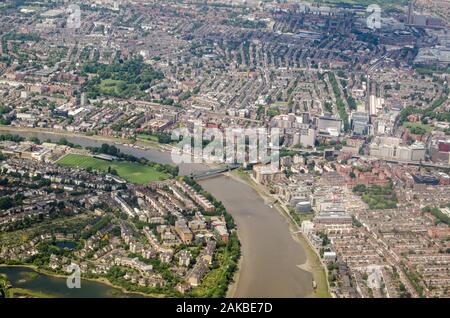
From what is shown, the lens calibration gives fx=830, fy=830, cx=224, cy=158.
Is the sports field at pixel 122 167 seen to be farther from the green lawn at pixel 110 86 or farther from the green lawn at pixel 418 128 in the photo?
the green lawn at pixel 418 128

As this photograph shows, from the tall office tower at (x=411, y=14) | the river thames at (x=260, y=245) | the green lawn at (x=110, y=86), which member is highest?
the tall office tower at (x=411, y=14)

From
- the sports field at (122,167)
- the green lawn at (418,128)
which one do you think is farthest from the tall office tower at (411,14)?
the sports field at (122,167)

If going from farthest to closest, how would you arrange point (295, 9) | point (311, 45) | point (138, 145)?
point (295, 9)
point (311, 45)
point (138, 145)

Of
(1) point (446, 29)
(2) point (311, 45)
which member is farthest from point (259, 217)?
(1) point (446, 29)

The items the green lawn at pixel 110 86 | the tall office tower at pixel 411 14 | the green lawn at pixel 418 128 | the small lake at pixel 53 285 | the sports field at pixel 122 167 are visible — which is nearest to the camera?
the small lake at pixel 53 285

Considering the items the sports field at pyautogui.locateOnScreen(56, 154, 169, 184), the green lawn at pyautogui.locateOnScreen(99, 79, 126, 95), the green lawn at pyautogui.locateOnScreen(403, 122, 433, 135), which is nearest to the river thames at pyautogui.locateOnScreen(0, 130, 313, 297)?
the sports field at pyautogui.locateOnScreen(56, 154, 169, 184)

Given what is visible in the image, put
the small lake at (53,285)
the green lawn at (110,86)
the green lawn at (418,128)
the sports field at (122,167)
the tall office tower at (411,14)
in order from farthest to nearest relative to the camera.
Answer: the tall office tower at (411,14) < the green lawn at (110,86) < the green lawn at (418,128) < the sports field at (122,167) < the small lake at (53,285)
